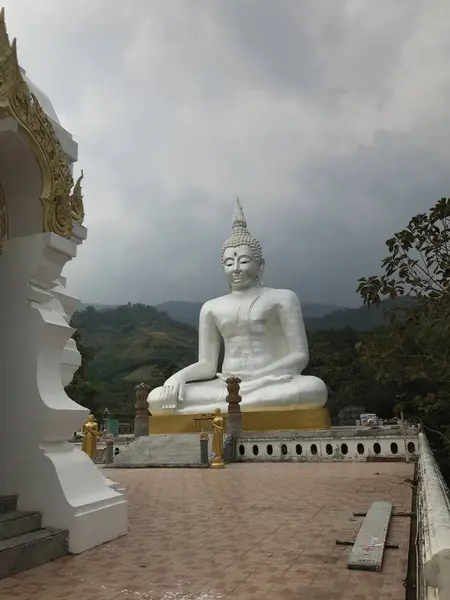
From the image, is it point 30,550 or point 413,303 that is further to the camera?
point 413,303

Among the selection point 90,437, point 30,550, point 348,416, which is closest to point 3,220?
point 30,550

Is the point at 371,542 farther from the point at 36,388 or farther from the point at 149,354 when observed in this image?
the point at 149,354

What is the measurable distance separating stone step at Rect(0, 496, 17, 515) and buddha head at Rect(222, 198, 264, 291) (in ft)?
52.8

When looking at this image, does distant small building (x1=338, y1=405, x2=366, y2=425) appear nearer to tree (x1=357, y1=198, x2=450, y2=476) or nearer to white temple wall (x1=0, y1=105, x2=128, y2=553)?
tree (x1=357, y1=198, x2=450, y2=476)

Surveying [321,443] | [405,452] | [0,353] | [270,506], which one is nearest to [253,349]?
[321,443]

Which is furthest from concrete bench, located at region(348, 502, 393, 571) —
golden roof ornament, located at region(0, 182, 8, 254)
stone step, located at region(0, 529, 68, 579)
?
golden roof ornament, located at region(0, 182, 8, 254)

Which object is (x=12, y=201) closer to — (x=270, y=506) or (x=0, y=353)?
(x=0, y=353)

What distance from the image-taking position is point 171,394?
1797cm

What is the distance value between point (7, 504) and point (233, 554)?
194 centimetres

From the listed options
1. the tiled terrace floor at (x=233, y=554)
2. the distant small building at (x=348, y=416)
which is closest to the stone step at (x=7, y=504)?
the tiled terrace floor at (x=233, y=554)

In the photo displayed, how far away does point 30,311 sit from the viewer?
509 cm

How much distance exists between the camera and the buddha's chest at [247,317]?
19781 mm

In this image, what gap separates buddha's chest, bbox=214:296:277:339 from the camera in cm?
1978

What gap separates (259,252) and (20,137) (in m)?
16.8
